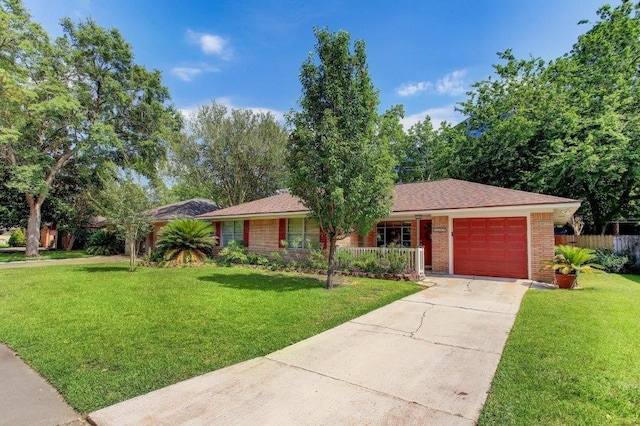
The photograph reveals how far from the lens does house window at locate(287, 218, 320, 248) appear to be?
1562 cm

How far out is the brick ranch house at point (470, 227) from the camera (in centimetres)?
1078

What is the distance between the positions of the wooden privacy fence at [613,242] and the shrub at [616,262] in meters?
0.35

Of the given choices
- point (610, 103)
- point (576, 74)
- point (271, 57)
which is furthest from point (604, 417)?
point (576, 74)

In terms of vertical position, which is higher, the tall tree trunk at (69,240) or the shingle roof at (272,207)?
the shingle roof at (272,207)

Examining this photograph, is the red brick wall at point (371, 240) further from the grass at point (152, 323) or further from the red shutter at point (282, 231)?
the red shutter at point (282, 231)

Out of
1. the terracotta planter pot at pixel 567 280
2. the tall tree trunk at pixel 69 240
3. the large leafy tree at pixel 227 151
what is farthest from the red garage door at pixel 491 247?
the tall tree trunk at pixel 69 240

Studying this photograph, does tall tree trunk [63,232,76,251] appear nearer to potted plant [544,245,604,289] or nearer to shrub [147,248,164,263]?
shrub [147,248,164,263]

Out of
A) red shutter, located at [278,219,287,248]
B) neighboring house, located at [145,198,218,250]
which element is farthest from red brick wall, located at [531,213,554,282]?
neighboring house, located at [145,198,218,250]

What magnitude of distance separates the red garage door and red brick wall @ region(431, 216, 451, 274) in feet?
0.92

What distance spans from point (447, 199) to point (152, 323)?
10884mm

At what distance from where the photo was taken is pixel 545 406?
313 cm

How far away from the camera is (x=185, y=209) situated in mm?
25641

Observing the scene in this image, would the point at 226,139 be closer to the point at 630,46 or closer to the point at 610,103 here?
the point at 610,103

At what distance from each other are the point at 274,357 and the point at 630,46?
24.0 m
